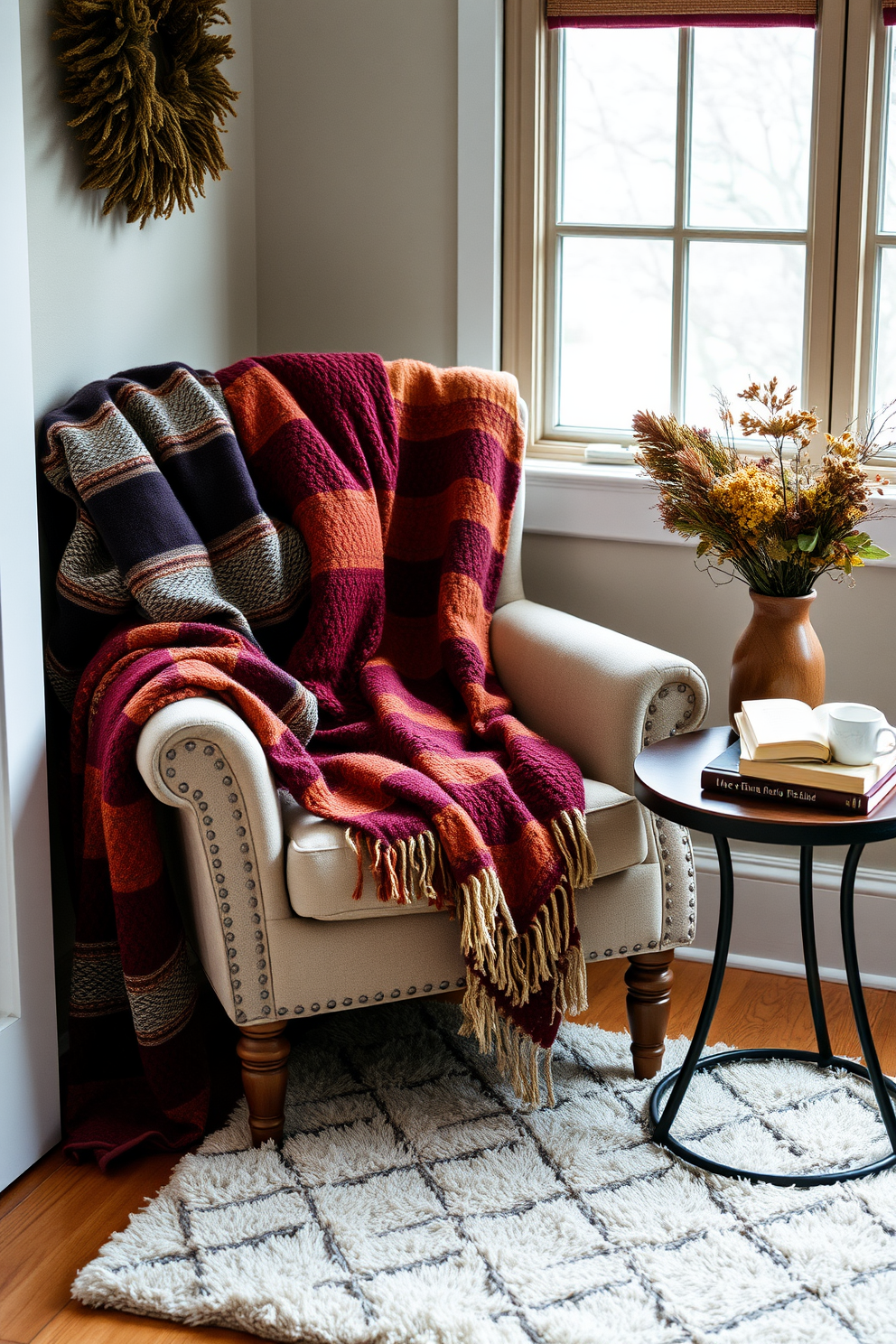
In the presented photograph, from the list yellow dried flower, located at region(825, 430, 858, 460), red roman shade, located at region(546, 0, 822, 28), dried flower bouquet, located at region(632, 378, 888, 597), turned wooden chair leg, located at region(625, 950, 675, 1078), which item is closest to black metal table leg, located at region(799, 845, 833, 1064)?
turned wooden chair leg, located at region(625, 950, 675, 1078)

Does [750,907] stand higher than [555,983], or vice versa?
[555,983]

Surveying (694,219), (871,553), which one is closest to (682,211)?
(694,219)

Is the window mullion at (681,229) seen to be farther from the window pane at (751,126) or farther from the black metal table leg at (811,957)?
the black metal table leg at (811,957)

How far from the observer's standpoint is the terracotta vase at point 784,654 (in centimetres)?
191

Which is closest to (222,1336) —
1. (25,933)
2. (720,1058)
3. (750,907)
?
(25,933)

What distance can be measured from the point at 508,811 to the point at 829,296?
1191 millimetres

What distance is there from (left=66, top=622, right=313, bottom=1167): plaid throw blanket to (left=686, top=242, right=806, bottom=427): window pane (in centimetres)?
110

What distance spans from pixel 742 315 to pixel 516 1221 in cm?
165

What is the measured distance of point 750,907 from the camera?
8.02 feet

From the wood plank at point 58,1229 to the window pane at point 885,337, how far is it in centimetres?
176

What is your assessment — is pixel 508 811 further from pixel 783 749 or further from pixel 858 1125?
pixel 858 1125

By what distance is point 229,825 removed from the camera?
65.7 inches

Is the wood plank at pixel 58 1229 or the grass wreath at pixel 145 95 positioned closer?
the wood plank at pixel 58 1229

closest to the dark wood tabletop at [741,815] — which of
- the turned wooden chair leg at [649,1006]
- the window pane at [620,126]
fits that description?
the turned wooden chair leg at [649,1006]
